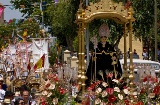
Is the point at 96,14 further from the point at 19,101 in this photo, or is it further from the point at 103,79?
the point at 19,101

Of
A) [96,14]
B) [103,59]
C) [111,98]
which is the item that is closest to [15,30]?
[103,59]

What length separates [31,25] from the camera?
213 ft

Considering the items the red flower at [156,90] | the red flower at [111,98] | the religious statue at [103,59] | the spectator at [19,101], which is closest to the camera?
the spectator at [19,101]

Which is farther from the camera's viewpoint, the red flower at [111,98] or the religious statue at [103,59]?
the religious statue at [103,59]

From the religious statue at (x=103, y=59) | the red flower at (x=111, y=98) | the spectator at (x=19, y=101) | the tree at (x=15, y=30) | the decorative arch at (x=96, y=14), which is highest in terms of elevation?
the decorative arch at (x=96, y=14)

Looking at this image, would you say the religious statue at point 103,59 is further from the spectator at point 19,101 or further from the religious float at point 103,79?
the spectator at point 19,101

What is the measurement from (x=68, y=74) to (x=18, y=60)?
13.4m

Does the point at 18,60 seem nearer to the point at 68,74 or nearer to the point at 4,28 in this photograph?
the point at 68,74

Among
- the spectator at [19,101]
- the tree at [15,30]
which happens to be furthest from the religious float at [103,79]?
the tree at [15,30]

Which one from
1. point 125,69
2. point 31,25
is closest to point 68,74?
point 125,69

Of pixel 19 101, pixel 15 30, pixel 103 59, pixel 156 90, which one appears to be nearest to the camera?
pixel 19 101

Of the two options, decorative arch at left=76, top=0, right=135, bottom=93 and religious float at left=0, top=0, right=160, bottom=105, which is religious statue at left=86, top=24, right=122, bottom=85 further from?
decorative arch at left=76, top=0, right=135, bottom=93

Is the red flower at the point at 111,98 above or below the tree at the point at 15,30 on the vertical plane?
above

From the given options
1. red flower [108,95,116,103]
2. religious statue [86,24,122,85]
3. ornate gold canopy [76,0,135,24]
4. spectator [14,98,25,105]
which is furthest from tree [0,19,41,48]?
spectator [14,98,25,105]
